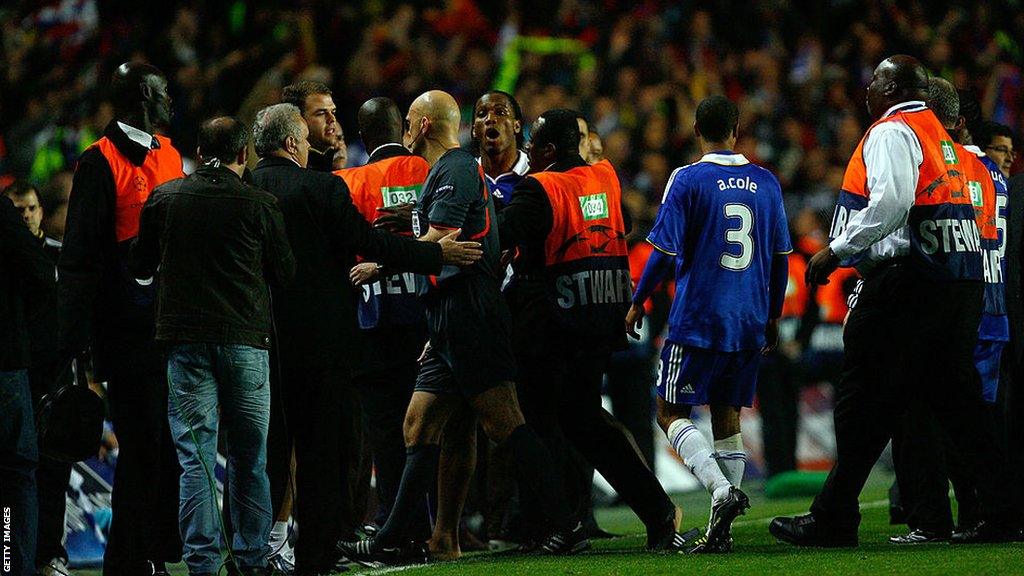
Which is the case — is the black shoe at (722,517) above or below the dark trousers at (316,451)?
below

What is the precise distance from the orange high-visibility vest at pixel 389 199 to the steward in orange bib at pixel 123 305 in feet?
4.06

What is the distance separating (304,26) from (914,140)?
10142 mm

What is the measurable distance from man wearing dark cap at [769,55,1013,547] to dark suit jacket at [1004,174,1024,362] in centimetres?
115

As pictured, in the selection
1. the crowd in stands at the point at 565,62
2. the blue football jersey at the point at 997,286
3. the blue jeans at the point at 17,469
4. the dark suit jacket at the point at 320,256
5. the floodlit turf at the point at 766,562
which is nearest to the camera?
the blue jeans at the point at 17,469

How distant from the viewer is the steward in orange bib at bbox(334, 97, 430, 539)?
757 cm

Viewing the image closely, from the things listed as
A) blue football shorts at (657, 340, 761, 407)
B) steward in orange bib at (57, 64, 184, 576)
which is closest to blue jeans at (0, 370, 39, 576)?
steward in orange bib at (57, 64, 184, 576)

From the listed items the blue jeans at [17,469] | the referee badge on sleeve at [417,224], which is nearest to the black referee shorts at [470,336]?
the referee badge on sleeve at [417,224]

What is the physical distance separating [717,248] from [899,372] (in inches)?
40.7

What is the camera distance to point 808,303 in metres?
12.5

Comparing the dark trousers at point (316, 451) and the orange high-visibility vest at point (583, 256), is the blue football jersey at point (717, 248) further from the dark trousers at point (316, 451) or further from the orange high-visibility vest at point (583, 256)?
the dark trousers at point (316, 451)

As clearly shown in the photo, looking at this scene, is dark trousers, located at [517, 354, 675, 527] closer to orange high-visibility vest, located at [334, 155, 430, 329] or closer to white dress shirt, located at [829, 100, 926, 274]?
orange high-visibility vest, located at [334, 155, 430, 329]

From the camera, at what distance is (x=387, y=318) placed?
25.1 ft

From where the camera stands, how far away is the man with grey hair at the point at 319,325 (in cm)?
A: 638

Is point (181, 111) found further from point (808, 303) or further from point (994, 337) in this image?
point (994, 337)
